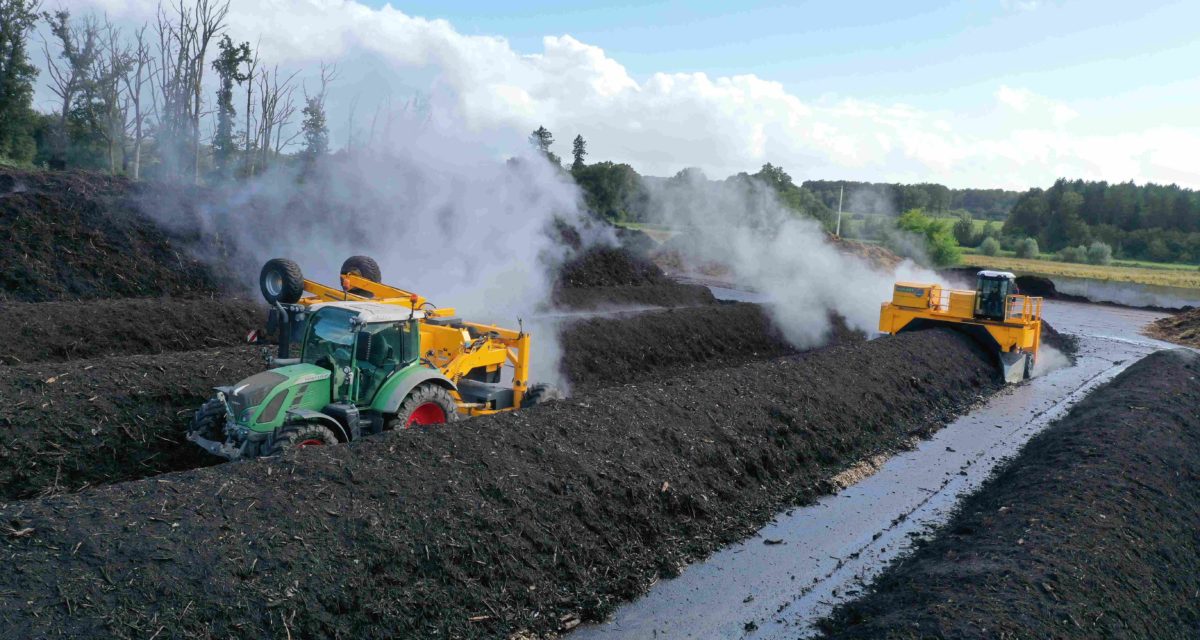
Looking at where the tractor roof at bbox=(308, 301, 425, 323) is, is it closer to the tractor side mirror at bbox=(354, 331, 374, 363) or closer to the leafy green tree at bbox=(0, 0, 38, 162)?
the tractor side mirror at bbox=(354, 331, 374, 363)

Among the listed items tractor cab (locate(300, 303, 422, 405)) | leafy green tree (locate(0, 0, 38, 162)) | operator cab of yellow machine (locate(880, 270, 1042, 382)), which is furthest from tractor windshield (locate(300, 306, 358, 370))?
leafy green tree (locate(0, 0, 38, 162))

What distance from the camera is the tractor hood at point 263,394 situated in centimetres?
844

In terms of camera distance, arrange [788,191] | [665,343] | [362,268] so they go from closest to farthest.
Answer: [362,268] → [665,343] → [788,191]

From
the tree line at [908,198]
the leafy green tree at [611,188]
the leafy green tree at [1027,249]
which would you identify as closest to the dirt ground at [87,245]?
the leafy green tree at [611,188]

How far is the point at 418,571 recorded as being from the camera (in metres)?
7.24

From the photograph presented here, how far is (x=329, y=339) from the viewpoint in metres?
9.30

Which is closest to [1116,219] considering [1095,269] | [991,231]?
[991,231]

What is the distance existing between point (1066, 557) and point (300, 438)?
25.4 ft

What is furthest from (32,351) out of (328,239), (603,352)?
(603,352)

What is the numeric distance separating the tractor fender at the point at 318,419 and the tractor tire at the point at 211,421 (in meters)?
1.07

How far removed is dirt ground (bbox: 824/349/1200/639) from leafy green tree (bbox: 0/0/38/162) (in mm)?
40643

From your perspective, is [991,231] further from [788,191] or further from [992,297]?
[992,297]

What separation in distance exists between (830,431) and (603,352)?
7.20 m

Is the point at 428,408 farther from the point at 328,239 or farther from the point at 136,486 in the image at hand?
the point at 328,239
